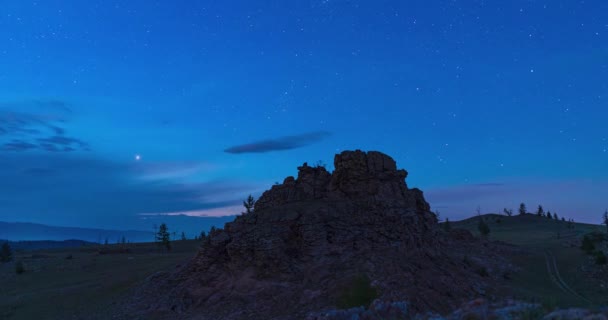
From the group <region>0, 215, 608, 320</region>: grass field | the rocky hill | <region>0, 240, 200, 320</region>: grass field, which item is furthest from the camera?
<region>0, 240, 200, 320</region>: grass field

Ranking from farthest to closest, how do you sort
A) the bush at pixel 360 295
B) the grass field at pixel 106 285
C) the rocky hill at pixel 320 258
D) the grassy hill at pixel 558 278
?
the grass field at pixel 106 285
the grassy hill at pixel 558 278
the rocky hill at pixel 320 258
the bush at pixel 360 295

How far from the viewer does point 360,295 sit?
23609 millimetres

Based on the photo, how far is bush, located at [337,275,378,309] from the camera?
77.2ft

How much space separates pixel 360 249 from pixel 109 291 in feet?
72.4

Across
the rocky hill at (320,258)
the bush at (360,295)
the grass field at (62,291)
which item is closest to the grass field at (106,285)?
the grass field at (62,291)

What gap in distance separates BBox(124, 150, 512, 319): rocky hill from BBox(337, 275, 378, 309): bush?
1.14 meters

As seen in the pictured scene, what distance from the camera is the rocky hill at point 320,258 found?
2634 cm

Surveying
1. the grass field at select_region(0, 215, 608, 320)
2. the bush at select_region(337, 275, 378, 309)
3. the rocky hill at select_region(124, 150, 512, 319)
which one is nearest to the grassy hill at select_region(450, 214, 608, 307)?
the grass field at select_region(0, 215, 608, 320)

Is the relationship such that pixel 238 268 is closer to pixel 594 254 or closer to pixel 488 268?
pixel 488 268

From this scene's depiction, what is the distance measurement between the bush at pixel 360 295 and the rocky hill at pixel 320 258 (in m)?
1.14

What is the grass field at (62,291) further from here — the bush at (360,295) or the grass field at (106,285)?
the bush at (360,295)

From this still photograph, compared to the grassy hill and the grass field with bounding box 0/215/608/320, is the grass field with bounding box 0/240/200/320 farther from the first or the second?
the grassy hill

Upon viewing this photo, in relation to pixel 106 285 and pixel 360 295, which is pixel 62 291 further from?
pixel 360 295

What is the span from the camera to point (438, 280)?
1097 inches
